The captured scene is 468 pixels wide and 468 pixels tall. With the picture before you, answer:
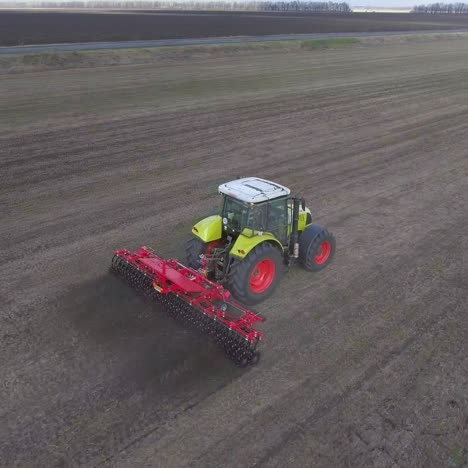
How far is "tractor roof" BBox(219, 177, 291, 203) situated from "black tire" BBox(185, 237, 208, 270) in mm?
1043

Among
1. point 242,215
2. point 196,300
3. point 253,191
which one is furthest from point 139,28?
point 196,300

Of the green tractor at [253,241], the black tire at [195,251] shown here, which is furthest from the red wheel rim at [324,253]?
the black tire at [195,251]

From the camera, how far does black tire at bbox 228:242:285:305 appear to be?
26.1 ft

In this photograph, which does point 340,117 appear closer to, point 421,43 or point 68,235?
point 68,235

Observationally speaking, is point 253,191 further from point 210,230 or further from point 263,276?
point 263,276

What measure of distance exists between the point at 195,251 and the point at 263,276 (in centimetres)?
130

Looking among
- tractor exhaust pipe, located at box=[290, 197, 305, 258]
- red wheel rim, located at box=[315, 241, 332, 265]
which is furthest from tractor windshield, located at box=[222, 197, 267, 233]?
red wheel rim, located at box=[315, 241, 332, 265]

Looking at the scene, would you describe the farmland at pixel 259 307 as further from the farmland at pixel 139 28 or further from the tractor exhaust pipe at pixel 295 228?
the farmland at pixel 139 28

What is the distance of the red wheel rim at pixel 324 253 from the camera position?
31.4ft

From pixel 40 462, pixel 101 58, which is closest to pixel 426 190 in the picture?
pixel 40 462

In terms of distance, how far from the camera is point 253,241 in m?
8.11

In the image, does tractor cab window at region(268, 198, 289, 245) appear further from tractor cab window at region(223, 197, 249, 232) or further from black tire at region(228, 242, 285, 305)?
tractor cab window at region(223, 197, 249, 232)

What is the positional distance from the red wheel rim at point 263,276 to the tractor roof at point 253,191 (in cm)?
113

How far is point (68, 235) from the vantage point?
11.2 m
